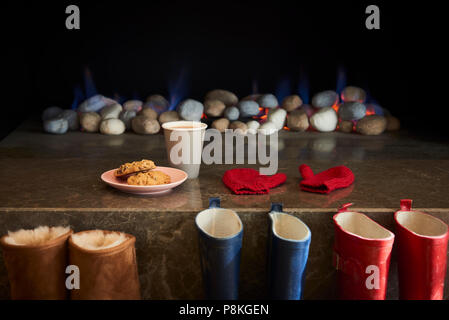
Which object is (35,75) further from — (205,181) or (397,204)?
(397,204)

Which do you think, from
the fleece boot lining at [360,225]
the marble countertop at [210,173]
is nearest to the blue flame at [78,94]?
the marble countertop at [210,173]

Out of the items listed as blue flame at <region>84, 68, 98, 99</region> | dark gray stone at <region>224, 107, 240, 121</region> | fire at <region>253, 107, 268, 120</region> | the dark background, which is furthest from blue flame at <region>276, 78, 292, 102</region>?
blue flame at <region>84, 68, 98, 99</region>

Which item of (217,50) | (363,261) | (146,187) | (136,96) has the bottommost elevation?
(363,261)

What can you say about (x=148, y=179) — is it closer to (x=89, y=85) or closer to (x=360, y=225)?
(x=360, y=225)

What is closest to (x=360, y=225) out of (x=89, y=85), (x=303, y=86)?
(x=303, y=86)

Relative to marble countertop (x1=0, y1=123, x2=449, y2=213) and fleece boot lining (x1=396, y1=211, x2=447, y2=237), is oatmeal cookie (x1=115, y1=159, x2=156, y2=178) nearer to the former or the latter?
marble countertop (x1=0, y1=123, x2=449, y2=213)

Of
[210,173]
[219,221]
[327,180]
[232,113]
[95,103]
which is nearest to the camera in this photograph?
[219,221]

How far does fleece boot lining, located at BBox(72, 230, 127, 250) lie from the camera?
2.82ft

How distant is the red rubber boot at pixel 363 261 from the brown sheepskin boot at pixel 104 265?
436 millimetres

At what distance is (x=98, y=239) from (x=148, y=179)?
0.20 metres

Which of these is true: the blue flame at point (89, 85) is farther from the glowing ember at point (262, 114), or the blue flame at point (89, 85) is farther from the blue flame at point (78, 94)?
the glowing ember at point (262, 114)

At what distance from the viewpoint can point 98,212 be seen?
3.15ft

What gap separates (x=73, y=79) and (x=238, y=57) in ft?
3.18

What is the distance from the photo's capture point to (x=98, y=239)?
880 millimetres
